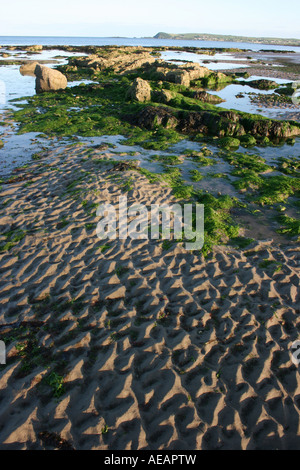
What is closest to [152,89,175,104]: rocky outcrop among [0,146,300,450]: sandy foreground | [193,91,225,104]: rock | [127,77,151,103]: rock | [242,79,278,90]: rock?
[127,77,151,103]: rock

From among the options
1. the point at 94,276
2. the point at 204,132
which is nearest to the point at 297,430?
the point at 94,276

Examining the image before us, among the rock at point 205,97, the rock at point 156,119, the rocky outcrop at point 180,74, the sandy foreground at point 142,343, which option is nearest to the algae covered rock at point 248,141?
the rock at point 156,119

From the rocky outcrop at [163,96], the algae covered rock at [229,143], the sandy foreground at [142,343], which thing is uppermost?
the rocky outcrop at [163,96]

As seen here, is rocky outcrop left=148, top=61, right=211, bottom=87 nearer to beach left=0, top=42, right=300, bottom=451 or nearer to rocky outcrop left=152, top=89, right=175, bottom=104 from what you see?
rocky outcrop left=152, top=89, right=175, bottom=104

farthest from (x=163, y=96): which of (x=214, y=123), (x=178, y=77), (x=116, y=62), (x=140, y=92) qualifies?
(x=116, y=62)

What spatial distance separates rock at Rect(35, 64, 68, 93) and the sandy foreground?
1768 centimetres

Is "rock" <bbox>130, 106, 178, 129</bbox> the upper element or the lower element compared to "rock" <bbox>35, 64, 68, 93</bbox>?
lower

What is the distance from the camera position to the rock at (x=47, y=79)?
65.2ft

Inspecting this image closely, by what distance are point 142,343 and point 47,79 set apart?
2172cm

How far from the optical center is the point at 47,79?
20.0 meters

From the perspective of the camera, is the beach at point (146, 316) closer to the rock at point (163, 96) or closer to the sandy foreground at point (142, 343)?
the sandy foreground at point (142, 343)

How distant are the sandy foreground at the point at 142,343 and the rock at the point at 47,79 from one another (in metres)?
17.7

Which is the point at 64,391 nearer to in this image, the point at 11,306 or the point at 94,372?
the point at 94,372

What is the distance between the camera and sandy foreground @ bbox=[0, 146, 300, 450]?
10.3ft
